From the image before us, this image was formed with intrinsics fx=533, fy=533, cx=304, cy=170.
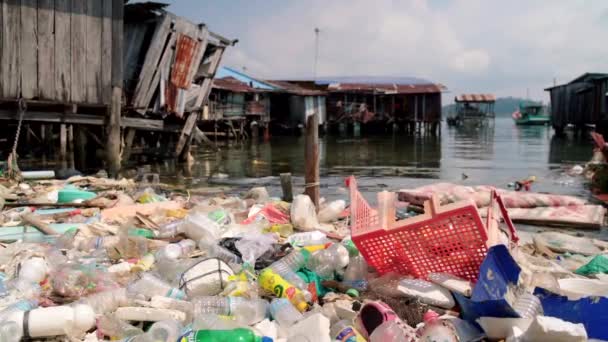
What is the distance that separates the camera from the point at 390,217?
3637 millimetres

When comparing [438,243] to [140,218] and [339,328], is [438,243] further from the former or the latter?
[140,218]

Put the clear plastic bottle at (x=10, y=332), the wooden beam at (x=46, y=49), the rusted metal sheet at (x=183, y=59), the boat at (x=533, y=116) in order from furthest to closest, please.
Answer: the boat at (x=533, y=116) < the rusted metal sheet at (x=183, y=59) < the wooden beam at (x=46, y=49) < the clear plastic bottle at (x=10, y=332)

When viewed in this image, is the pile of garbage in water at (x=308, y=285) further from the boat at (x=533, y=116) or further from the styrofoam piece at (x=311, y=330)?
the boat at (x=533, y=116)

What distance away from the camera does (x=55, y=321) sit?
3.00m

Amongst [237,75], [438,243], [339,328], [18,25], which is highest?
[237,75]

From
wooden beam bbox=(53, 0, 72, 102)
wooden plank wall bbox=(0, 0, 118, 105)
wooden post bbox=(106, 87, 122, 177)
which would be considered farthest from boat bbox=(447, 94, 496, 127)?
wooden beam bbox=(53, 0, 72, 102)

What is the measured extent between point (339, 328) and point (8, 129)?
50.5 feet

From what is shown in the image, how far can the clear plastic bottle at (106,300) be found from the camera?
3.33 m

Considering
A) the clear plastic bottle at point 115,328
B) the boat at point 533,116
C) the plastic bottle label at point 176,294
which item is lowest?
the clear plastic bottle at point 115,328

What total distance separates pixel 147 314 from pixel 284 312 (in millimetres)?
811

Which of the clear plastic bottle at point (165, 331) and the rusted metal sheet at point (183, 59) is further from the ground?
the rusted metal sheet at point (183, 59)

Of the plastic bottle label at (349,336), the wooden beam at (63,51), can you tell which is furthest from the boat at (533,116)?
the plastic bottle label at (349,336)

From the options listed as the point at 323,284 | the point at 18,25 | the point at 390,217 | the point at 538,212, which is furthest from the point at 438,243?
the point at 18,25

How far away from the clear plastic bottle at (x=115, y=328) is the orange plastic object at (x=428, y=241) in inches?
60.3
